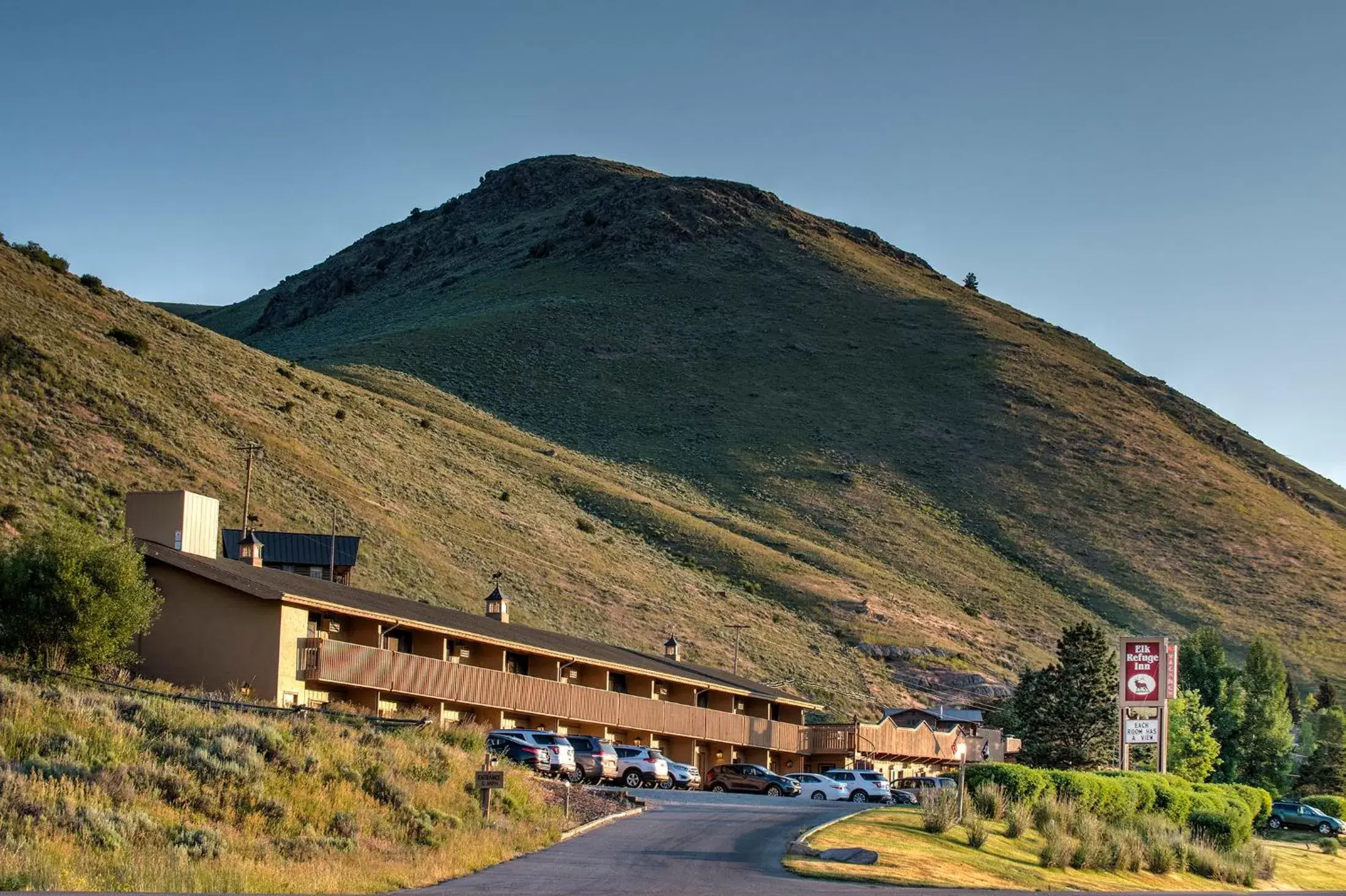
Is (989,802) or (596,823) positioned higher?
(596,823)

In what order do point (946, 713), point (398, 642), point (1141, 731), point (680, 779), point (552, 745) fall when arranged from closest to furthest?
point (552, 745) < point (398, 642) < point (680, 779) < point (1141, 731) < point (946, 713)

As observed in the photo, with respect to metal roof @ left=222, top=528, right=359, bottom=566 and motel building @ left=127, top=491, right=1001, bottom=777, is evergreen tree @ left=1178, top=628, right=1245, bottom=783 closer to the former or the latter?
motel building @ left=127, top=491, right=1001, bottom=777

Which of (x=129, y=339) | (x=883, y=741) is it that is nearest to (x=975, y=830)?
(x=883, y=741)

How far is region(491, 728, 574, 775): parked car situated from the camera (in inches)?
1542

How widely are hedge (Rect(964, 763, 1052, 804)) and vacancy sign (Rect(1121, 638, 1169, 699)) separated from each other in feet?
41.1

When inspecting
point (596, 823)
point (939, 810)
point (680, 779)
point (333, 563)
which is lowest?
point (680, 779)

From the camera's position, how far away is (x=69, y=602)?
110 ft

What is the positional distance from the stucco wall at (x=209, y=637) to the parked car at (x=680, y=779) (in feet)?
46.6

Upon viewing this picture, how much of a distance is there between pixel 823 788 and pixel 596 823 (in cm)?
2375

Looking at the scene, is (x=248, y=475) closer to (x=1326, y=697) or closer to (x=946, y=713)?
(x=946, y=713)

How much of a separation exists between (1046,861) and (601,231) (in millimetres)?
166373

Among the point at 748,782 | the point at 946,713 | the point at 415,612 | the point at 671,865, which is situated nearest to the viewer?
the point at 671,865

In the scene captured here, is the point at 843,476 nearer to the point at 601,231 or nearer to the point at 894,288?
the point at 894,288

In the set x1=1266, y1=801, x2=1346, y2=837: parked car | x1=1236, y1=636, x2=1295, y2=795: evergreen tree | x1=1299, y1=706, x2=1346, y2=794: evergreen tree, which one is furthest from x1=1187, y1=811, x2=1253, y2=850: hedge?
x1=1299, y1=706, x2=1346, y2=794: evergreen tree
